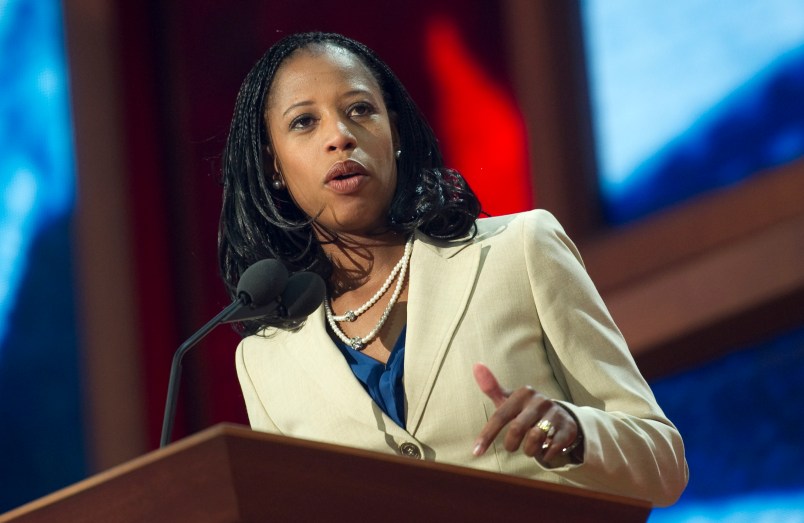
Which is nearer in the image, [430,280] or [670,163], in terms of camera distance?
[430,280]

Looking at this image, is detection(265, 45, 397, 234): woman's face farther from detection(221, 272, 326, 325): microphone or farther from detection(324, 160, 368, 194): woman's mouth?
detection(221, 272, 326, 325): microphone

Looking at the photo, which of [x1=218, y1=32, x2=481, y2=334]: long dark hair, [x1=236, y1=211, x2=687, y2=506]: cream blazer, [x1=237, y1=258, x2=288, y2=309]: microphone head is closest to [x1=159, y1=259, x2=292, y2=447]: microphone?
[x1=237, y1=258, x2=288, y2=309]: microphone head

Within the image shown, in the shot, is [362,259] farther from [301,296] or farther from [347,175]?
[301,296]

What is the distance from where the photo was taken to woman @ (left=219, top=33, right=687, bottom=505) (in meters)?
1.78

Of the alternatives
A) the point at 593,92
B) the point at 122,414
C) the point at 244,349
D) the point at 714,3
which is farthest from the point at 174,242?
the point at 244,349

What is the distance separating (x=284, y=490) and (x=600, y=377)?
65cm

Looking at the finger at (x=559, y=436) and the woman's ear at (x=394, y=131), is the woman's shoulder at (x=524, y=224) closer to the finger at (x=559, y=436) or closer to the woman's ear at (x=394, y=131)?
the woman's ear at (x=394, y=131)

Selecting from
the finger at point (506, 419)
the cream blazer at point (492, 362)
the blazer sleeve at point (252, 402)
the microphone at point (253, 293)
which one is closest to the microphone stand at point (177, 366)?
the microphone at point (253, 293)

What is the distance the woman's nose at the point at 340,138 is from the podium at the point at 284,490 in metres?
0.76

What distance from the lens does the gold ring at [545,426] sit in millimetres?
1427

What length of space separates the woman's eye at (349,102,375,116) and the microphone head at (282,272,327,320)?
336mm

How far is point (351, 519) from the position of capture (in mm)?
1286

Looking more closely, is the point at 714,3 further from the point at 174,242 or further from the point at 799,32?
the point at 174,242

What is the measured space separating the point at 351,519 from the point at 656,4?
2.52m
